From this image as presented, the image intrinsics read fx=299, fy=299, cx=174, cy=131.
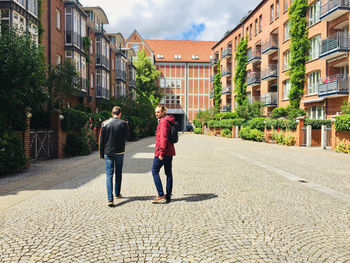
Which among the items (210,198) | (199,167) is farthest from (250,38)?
(210,198)

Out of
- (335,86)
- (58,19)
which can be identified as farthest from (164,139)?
(335,86)

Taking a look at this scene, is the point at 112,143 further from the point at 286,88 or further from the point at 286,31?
the point at 286,31

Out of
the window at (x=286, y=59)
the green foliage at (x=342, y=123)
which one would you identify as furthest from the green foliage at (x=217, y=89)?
the green foliage at (x=342, y=123)

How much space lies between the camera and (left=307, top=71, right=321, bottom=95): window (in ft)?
87.5

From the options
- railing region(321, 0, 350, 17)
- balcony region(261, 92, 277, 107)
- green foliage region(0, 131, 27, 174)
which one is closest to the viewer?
green foliage region(0, 131, 27, 174)

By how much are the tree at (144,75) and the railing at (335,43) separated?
3891cm

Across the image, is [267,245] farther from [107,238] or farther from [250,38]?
[250,38]

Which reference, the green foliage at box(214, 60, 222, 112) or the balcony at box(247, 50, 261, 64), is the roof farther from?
the balcony at box(247, 50, 261, 64)

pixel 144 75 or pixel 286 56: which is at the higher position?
pixel 144 75

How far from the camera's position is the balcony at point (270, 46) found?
33781 millimetres

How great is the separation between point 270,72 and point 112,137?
32385 mm

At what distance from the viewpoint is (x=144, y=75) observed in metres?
59.6

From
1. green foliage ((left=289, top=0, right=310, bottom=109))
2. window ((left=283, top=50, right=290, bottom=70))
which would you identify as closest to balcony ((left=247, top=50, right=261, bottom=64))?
window ((left=283, top=50, right=290, bottom=70))

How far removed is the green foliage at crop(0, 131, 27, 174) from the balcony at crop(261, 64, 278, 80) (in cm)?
3031
